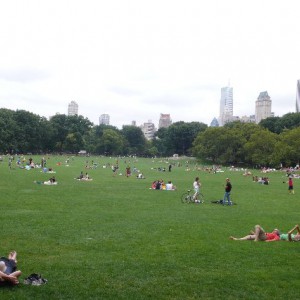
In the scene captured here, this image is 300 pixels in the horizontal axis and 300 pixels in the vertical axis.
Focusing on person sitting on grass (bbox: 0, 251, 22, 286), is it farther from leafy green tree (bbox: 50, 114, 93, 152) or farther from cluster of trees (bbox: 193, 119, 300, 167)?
leafy green tree (bbox: 50, 114, 93, 152)

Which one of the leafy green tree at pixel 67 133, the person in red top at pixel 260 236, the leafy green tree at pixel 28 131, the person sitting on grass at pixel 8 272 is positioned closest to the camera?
the person sitting on grass at pixel 8 272

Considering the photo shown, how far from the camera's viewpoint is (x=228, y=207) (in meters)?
24.8

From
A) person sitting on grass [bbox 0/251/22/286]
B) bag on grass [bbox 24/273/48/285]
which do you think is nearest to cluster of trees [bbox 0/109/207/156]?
person sitting on grass [bbox 0/251/22/286]

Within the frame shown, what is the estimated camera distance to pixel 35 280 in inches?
363

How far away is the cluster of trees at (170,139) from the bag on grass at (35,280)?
76.1 meters

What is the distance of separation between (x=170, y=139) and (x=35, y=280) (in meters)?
153

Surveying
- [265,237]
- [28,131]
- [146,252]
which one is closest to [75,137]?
[28,131]

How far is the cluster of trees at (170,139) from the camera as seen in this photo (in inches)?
3435

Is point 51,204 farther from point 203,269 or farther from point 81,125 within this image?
point 81,125

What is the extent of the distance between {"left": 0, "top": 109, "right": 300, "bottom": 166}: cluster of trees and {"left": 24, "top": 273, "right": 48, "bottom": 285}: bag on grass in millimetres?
76053

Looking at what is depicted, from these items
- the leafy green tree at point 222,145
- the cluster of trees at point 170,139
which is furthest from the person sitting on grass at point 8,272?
the leafy green tree at point 222,145

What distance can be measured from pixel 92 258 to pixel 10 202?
13.3 meters

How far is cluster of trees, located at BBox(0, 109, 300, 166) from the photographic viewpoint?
87.2 m

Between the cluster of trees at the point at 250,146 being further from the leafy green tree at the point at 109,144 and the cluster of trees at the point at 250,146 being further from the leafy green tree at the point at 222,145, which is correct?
the leafy green tree at the point at 109,144
